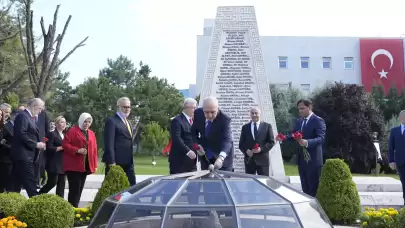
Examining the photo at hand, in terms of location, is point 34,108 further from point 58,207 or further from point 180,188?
point 180,188

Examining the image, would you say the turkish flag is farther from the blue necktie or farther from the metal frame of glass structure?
the metal frame of glass structure

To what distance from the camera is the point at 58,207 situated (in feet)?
20.8

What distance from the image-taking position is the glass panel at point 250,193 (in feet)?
12.6

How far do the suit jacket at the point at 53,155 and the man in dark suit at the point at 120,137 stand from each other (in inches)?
61.4

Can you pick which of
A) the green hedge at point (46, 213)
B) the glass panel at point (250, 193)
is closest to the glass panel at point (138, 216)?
the glass panel at point (250, 193)

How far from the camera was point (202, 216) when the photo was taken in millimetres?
3723

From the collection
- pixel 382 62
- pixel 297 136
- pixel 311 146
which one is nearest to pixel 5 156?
pixel 297 136

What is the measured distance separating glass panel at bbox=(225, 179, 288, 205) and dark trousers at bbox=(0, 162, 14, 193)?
5974mm

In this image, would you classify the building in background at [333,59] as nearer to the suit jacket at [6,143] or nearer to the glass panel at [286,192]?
the suit jacket at [6,143]

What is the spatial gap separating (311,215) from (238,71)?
8551 mm

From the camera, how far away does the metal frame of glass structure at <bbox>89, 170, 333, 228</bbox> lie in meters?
3.71

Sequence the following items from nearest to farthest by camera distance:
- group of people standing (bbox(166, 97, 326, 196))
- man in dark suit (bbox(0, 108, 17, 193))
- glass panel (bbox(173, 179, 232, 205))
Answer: glass panel (bbox(173, 179, 232, 205)) → group of people standing (bbox(166, 97, 326, 196)) → man in dark suit (bbox(0, 108, 17, 193))

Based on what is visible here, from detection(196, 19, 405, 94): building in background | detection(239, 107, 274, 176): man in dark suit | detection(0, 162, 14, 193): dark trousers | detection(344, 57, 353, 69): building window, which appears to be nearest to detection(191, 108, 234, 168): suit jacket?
detection(239, 107, 274, 176): man in dark suit

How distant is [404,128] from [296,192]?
507 cm
